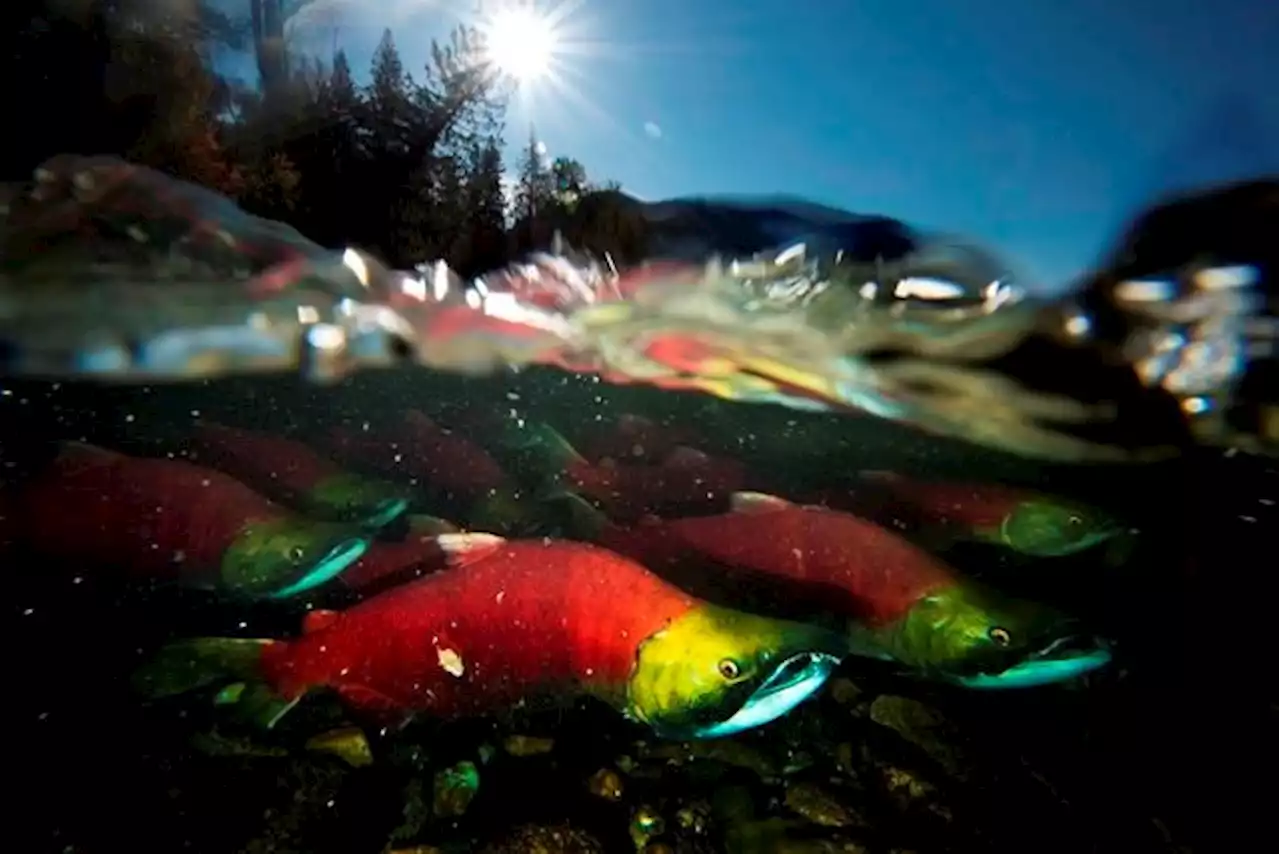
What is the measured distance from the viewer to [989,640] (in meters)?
5.23

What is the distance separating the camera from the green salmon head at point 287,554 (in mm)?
5598

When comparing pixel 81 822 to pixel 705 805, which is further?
pixel 705 805

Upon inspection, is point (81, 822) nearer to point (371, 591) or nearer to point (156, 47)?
point (371, 591)

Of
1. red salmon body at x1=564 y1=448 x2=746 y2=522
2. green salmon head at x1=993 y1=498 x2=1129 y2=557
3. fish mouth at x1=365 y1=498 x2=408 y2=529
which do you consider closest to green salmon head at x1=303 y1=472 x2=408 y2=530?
fish mouth at x1=365 y1=498 x2=408 y2=529

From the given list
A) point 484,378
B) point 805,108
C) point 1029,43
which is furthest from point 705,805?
point 1029,43

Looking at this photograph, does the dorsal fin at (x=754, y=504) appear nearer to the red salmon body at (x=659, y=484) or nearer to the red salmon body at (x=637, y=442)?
the red salmon body at (x=659, y=484)

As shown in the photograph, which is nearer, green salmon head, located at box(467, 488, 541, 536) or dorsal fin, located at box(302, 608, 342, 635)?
dorsal fin, located at box(302, 608, 342, 635)

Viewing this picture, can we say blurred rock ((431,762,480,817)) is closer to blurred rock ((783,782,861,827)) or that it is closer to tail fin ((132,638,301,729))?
tail fin ((132,638,301,729))

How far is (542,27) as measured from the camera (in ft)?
12.1

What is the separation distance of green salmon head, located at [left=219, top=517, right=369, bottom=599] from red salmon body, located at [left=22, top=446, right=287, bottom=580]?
12 centimetres

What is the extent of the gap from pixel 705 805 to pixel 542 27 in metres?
5.10

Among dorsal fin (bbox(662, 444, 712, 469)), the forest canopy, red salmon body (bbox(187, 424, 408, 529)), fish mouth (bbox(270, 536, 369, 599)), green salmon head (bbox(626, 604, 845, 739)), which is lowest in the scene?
green salmon head (bbox(626, 604, 845, 739))

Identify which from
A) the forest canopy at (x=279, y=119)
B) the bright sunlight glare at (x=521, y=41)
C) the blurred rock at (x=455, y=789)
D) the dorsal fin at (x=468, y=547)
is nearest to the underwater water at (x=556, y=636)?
the blurred rock at (x=455, y=789)

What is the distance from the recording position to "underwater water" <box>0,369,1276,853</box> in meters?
5.44
